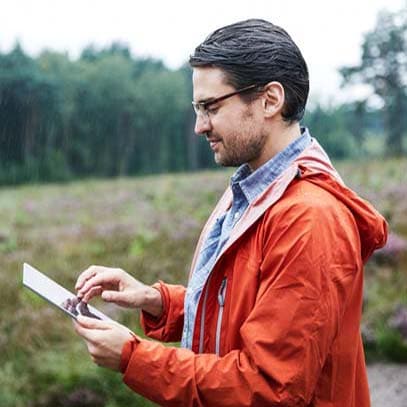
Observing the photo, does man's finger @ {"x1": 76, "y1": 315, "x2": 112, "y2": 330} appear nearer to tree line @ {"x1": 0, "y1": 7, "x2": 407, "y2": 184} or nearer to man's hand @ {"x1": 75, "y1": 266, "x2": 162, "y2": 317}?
man's hand @ {"x1": 75, "y1": 266, "x2": 162, "y2": 317}

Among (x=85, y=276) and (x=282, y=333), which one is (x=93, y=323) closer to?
(x=85, y=276)

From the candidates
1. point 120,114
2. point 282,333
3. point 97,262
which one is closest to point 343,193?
point 282,333

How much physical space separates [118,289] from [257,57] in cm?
84

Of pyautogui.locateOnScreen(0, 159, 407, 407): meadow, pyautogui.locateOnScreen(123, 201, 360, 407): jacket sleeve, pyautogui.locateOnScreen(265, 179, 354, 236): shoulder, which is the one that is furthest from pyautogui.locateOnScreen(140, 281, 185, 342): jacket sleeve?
pyautogui.locateOnScreen(0, 159, 407, 407): meadow

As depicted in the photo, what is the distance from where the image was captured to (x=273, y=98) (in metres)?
1.72

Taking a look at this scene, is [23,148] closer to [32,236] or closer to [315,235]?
[32,236]

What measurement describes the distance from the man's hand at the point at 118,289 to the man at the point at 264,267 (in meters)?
0.10

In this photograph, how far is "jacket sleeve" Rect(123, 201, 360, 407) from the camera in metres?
1.56

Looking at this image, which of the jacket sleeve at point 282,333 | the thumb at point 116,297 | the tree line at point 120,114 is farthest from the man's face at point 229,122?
the tree line at point 120,114

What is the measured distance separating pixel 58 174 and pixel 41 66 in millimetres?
5032

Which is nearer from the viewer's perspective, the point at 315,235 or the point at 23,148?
the point at 315,235

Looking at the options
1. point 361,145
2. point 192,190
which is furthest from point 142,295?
point 361,145

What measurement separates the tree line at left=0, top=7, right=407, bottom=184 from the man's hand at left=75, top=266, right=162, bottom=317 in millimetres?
25516

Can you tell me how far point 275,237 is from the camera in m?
1.60
